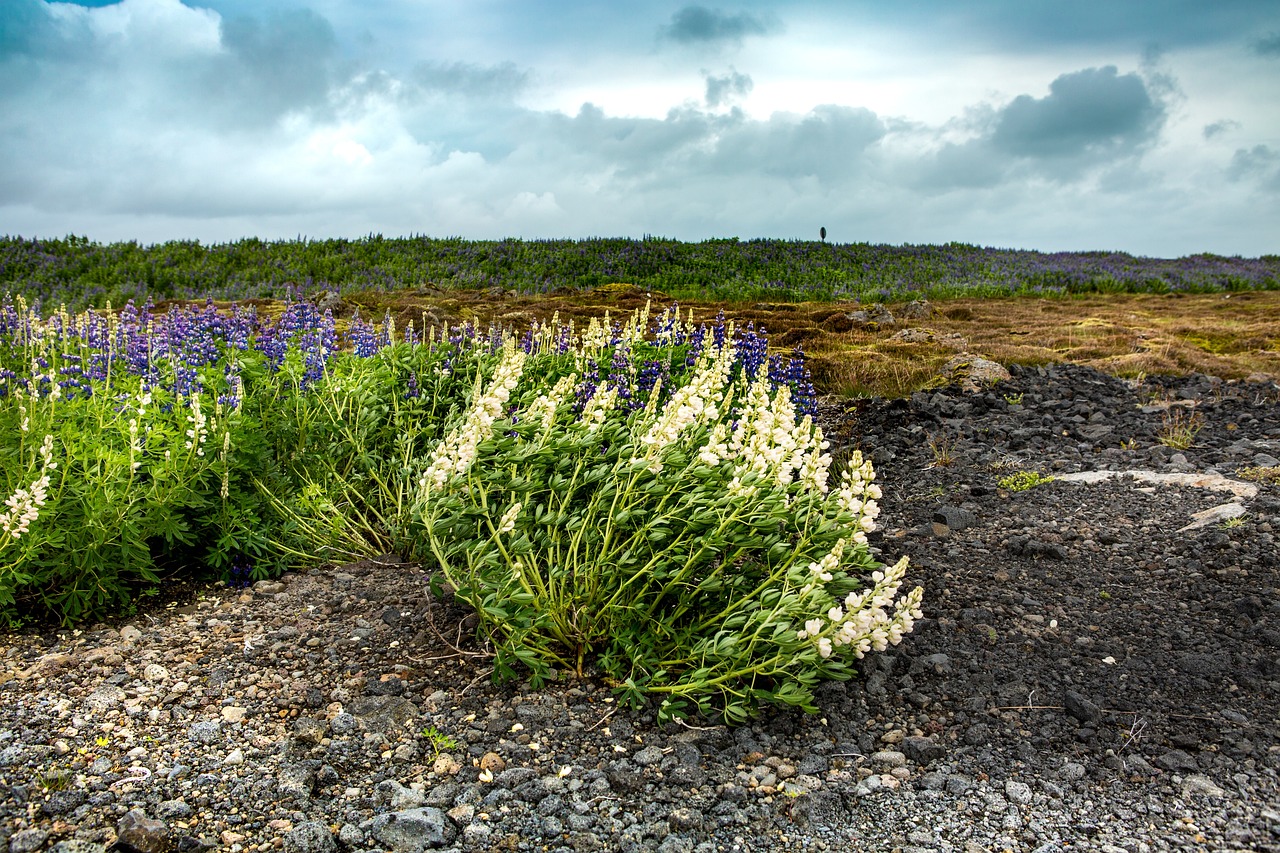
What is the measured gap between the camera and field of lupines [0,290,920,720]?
4.01 m

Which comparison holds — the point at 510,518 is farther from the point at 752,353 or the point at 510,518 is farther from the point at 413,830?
the point at 752,353

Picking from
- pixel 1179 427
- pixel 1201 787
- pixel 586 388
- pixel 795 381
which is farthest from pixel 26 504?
pixel 1179 427

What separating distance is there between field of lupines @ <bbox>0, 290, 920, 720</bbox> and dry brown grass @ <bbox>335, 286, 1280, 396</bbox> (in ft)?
13.9

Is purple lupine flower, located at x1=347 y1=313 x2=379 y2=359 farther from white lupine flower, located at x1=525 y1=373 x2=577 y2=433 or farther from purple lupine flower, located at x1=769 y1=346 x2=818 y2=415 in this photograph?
purple lupine flower, located at x1=769 y1=346 x2=818 y2=415

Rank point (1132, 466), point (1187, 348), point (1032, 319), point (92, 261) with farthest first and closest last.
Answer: point (92, 261), point (1032, 319), point (1187, 348), point (1132, 466)

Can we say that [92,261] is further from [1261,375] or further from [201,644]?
[1261,375]

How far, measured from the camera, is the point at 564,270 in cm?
2595

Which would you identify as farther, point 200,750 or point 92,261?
point 92,261

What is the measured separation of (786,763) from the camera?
379cm

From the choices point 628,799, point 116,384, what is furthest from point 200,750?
point 116,384

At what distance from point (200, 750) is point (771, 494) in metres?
2.76

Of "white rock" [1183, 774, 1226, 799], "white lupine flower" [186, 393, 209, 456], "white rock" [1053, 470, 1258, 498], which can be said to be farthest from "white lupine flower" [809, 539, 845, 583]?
"white rock" [1053, 470, 1258, 498]

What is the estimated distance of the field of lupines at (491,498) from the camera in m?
4.01

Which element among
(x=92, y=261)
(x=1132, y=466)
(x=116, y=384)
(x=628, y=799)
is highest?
(x=92, y=261)
